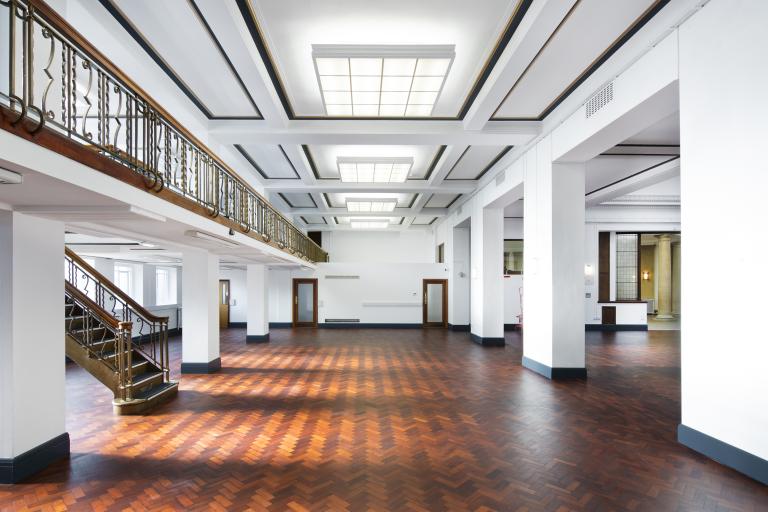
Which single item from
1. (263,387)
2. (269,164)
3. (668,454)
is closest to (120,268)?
(269,164)

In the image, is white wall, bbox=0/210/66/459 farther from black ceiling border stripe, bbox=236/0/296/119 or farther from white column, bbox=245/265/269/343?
white column, bbox=245/265/269/343

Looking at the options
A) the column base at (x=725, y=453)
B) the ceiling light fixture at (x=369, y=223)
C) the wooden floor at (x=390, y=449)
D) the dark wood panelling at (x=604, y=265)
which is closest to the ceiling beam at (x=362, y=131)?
the wooden floor at (x=390, y=449)

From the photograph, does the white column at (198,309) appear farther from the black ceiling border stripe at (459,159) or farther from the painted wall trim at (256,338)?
the black ceiling border stripe at (459,159)

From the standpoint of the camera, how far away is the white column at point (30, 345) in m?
3.42

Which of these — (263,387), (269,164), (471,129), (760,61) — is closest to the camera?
(760,61)

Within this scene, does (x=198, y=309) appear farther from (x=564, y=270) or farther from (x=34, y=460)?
(x=564, y=270)

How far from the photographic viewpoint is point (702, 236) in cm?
383

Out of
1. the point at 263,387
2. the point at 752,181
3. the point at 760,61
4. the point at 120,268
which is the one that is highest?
the point at 760,61

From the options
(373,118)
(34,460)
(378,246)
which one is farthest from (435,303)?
(34,460)

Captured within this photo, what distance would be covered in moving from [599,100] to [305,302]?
1283cm

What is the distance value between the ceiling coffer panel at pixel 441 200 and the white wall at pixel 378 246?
597cm

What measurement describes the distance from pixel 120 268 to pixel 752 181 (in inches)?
531

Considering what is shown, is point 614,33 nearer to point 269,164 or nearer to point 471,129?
point 471,129

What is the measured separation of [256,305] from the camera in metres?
11.8
